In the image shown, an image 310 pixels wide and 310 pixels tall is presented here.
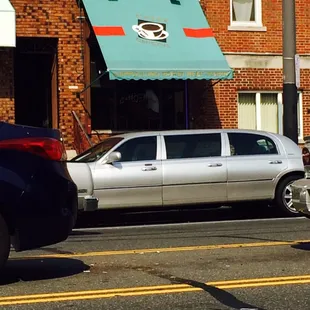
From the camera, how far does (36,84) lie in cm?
1844

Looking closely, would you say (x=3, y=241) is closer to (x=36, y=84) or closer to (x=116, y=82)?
(x=116, y=82)

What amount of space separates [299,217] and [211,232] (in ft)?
8.58

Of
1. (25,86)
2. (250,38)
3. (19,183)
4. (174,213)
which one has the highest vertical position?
(250,38)

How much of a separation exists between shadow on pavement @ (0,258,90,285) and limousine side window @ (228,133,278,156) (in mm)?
5289

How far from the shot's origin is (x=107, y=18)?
16875 millimetres

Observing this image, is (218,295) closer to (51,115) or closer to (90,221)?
(90,221)

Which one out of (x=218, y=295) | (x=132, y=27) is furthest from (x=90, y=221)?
(x=218, y=295)

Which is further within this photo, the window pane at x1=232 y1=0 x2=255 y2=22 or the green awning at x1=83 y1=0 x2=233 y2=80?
the window pane at x1=232 y1=0 x2=255 y2=22

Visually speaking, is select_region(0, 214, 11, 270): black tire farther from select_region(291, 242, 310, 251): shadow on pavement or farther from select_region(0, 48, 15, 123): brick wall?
select_region(0, 48, 15, 123): brick wall

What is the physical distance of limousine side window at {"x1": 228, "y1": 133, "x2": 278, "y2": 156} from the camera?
514 inches

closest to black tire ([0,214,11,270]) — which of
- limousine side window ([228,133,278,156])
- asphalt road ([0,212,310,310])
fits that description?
asphalt road ([0,212,310,310])

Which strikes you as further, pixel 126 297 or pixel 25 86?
pixel 25 86

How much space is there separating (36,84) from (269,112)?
234 inches

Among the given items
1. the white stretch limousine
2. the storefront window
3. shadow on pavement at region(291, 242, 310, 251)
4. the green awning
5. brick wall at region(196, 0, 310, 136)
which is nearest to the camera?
shadow on pavement at region(291, 242, 310, 251)
